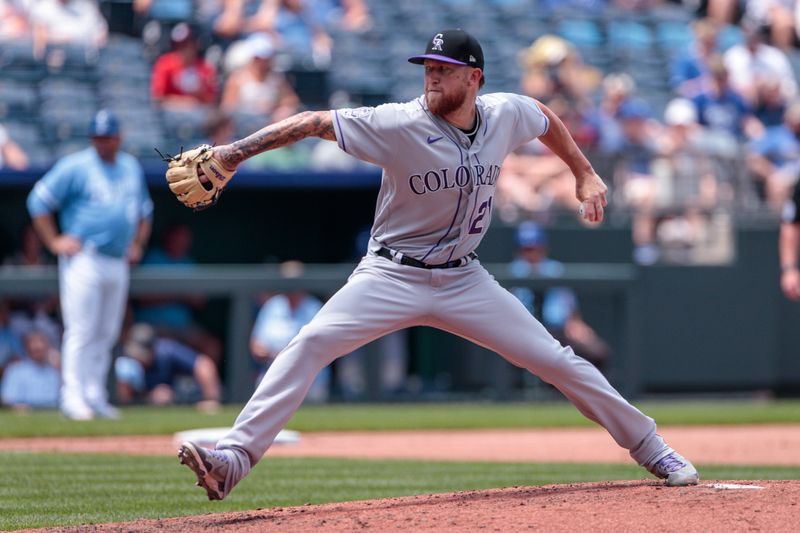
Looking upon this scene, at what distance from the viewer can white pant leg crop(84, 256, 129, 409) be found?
33.5 ft

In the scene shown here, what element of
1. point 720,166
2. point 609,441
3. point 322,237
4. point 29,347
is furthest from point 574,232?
point 29,347

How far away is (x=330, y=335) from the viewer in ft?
16.4

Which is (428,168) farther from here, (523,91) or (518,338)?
(523,91)

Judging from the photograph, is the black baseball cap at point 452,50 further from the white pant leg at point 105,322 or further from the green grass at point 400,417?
the white pant leg at point 105,322

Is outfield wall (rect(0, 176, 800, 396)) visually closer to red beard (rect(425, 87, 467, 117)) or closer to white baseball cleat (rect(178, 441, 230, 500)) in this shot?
red beard (rect(425, 87, 467, 117))

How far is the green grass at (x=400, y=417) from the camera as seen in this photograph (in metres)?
9.46

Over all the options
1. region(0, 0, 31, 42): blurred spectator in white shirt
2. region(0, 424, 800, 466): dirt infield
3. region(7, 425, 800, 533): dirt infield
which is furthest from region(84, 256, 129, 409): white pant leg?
region(7, 425, 800, 533): dirt infield

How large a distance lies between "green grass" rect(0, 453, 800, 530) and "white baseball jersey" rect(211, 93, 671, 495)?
0.93 m

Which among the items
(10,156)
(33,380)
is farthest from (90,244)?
(10,156)

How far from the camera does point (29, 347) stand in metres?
11.0

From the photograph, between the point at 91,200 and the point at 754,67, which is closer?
the point at 91,200

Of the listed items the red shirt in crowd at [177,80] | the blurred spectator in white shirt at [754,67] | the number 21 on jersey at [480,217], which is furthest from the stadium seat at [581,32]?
the number 21 on jersey at [480,217]

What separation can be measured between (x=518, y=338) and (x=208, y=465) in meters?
1.27

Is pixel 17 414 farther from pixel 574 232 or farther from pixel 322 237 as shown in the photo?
pixel 574 232
